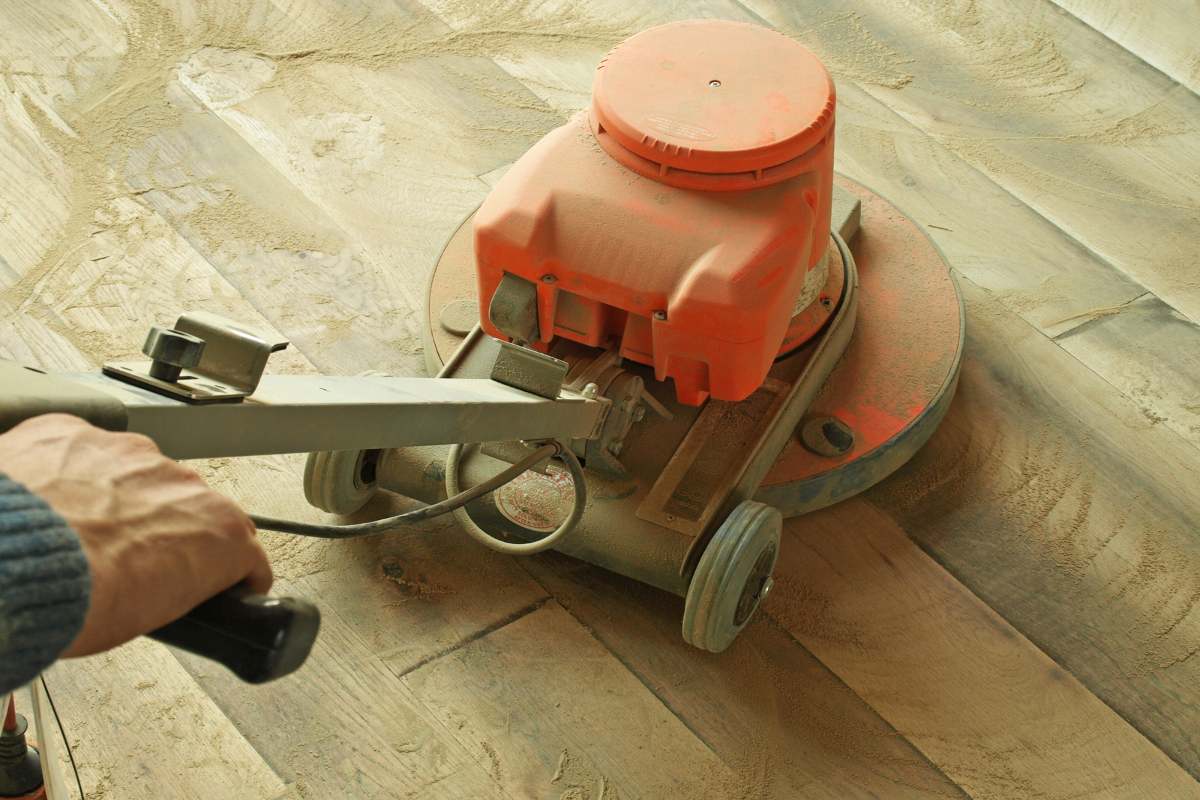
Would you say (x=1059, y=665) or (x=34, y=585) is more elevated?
(x=34, y=585)

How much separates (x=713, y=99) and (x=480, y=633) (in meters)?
0.60

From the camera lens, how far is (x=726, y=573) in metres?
1.22

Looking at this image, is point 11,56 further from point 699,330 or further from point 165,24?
point 699,330

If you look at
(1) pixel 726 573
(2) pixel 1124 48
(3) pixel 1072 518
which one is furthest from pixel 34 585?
(2) pixel 1124 48

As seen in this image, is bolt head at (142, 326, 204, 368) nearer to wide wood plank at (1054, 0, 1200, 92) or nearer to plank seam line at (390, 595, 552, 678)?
plank seam line at (390, 595, 552, 678)

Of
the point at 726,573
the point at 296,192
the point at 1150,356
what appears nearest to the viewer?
the point at 726,573

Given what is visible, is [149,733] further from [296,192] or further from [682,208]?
[296,192]

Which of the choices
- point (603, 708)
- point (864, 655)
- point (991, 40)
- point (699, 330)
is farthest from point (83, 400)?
point (991, 40)

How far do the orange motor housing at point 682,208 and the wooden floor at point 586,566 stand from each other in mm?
316

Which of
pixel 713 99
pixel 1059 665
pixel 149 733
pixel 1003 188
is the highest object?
pixel 713 99

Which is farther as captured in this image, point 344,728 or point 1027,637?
point 1027,637

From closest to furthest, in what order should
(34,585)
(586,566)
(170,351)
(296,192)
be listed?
(34,585) → (170,351) → (586,566) → (296,192)

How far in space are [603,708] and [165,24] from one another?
135cm

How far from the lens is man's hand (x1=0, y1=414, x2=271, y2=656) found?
0.52 metres
